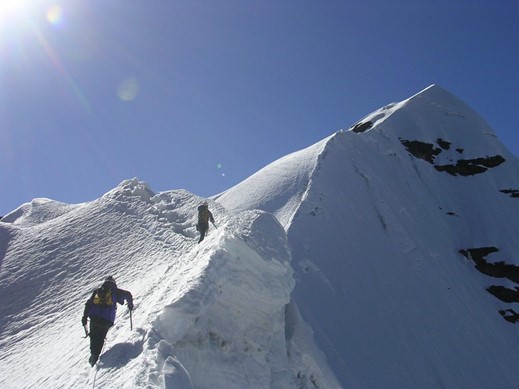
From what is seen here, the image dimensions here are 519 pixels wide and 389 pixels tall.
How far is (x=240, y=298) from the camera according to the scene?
9.37 meters

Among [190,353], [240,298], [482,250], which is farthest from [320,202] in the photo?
[190,353]

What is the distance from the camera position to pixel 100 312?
294 inches

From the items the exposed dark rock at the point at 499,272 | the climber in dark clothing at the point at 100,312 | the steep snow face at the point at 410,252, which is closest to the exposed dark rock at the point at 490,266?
the exposed dark rock at the point at 499,272

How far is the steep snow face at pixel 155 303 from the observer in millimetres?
6969

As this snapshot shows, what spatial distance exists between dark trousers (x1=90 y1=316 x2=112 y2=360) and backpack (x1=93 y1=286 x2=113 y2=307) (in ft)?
1.01

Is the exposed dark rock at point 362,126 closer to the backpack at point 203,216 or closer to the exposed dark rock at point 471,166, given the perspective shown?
the exposed dark rock at point 471,166

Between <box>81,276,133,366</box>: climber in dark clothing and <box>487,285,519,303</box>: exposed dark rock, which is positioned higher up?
<box>81,276,133,366</box>: climber in dark clothing

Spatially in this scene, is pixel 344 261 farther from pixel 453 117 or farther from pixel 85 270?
pixel 453 117

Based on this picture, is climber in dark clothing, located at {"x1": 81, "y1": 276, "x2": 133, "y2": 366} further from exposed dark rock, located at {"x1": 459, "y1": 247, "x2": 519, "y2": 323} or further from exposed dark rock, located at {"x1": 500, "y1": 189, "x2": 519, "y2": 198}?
exposed dark rock, located at {"x1": 500, "y1": 189, "x2": 519, "y2": 198}

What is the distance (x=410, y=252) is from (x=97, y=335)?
30178 mm

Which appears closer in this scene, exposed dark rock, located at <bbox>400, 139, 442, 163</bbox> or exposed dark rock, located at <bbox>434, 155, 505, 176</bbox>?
exposed dark rock, located at <bbox>400, 139, 442, 163</bbox>

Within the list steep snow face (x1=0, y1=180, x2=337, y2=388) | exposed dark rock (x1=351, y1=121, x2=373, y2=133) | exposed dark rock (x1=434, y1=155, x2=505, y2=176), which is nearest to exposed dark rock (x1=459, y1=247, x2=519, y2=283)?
exposed dark rock (x1=434, y1=155, x2=505, y2=176)

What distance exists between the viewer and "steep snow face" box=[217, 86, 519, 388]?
81.3 feet

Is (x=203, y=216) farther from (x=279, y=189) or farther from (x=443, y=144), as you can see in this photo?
(x=443, y=144)
